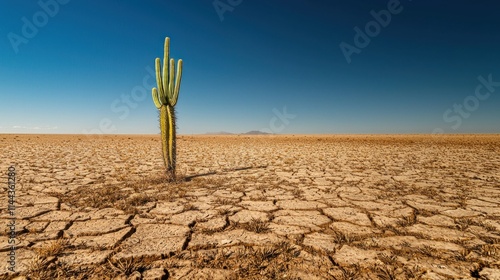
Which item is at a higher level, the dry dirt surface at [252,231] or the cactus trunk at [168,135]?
the cactus trunk at [168,135]

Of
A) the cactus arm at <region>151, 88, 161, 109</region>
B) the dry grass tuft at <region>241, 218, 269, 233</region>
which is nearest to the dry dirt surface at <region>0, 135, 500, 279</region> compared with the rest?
the dry grass tuft at <region>241, 218, 269, 233</region>

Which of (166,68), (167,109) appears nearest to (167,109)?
(167,109)

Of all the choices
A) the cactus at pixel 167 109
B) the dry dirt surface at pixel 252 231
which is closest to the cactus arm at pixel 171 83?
the cactus at pixel 167 109

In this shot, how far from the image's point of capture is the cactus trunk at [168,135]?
3.98 metres

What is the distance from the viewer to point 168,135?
4.00 metres

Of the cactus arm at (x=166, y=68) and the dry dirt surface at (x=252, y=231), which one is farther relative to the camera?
the cactus arm at (x=166, y=68)

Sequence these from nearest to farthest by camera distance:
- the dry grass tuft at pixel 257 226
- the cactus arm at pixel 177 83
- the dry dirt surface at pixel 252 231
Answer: the dry dirt surface at pixel 252 231 < the dry grass tuft at pixel 257 226 < the cactus arm at pixel 177 83

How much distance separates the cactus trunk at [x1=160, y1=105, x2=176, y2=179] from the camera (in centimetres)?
398

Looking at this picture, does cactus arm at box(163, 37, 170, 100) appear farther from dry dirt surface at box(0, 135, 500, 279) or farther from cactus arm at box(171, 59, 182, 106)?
dry dirt surface at box(0, 135, 500, 279)

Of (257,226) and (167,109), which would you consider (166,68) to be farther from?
(257,226)

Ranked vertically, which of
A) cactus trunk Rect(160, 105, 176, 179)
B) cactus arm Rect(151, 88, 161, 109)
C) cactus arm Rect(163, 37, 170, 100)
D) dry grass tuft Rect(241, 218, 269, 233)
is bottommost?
dry grass tuft Rect(241, 218, 269, 233)

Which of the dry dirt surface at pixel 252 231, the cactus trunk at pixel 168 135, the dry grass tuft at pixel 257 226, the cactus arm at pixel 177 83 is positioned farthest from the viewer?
the cactus arm at pixel 177 83

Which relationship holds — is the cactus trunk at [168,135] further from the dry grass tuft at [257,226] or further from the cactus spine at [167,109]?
the dry grass tuft at [257,226]

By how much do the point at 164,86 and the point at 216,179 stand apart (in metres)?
1.64
